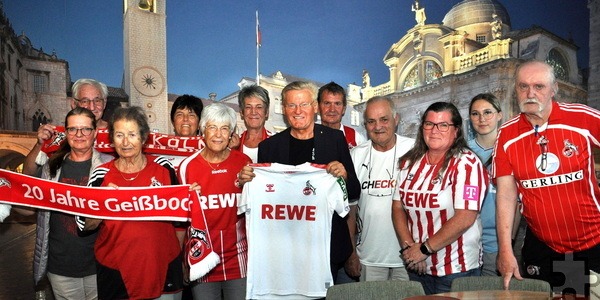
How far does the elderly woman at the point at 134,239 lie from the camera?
2291 millimetres

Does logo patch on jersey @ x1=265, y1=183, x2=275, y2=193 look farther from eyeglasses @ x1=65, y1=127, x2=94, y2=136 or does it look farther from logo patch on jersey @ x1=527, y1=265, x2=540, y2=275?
logo patch on jersey @ x1=527, y1=265, x2=540, y2=275

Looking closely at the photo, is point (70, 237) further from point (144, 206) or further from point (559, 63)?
point (559, 63)

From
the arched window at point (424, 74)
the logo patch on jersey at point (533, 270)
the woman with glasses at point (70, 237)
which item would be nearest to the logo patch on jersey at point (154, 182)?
the woman with glasses at point (70, 237)

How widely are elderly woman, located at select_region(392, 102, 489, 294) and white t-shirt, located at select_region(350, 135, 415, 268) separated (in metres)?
0.21

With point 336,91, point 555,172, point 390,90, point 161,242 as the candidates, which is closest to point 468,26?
point 390,90

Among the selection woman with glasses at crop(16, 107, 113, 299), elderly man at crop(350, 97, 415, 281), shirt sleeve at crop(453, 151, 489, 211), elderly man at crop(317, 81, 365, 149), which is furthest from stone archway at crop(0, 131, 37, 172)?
shirt sleeve at crop(453, 151, 489, 211)

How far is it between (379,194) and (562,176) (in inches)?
45.2

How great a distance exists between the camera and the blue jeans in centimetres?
249

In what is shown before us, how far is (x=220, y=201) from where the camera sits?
8.39ft

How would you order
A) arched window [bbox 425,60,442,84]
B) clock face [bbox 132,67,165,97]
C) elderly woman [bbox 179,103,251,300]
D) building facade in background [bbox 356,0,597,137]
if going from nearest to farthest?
elderly woman [bbox 179,103,251,300]
building facade in background [bbox 356,0,597,137]
arched window [bbox 425,60,442,84]
clock face [bbox 132,67,165,97]

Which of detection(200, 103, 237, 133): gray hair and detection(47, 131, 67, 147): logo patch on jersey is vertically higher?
detection(200, 103, 237, 133): gray hair

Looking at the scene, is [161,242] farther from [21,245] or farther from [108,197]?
[21,245]

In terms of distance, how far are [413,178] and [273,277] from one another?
3.67 feet

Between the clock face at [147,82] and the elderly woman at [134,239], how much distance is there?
57.3 feet
